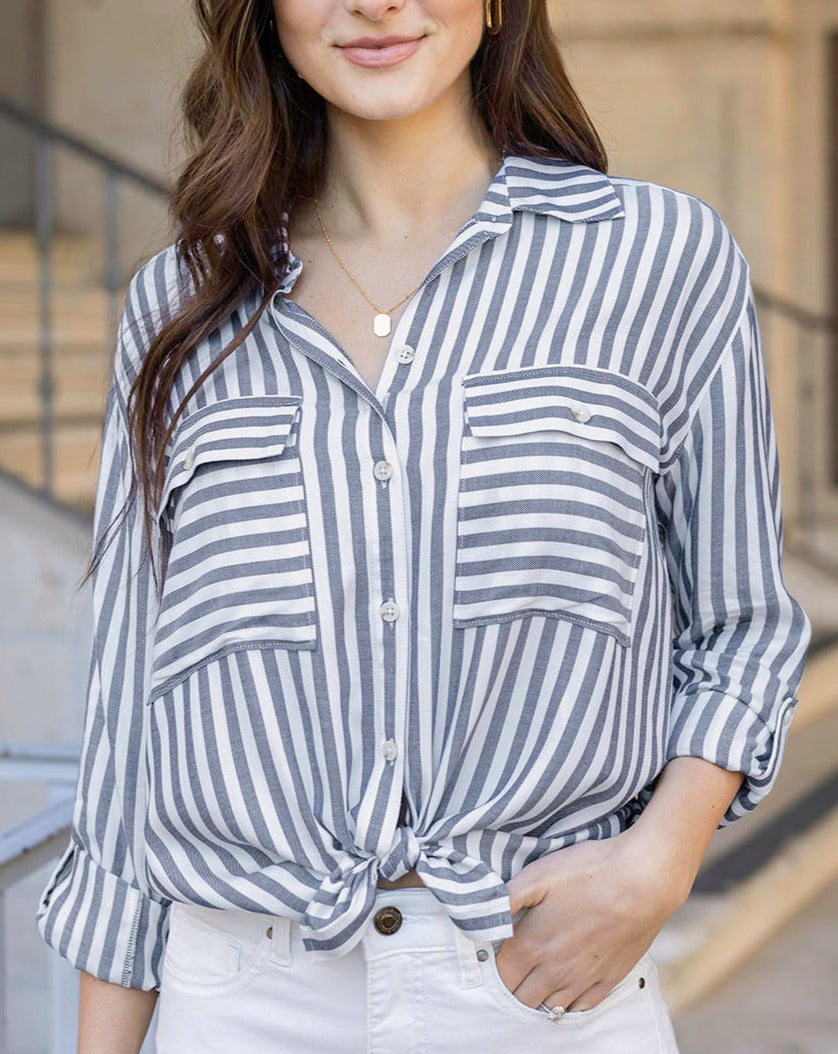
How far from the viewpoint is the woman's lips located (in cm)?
133

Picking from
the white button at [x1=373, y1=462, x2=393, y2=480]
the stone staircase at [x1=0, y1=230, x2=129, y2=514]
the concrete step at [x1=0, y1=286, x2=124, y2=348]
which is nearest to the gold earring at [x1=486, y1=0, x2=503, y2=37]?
the white button at [x1=373, y1=462, x2=393, y2=480]

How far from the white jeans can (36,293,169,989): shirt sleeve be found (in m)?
0.11

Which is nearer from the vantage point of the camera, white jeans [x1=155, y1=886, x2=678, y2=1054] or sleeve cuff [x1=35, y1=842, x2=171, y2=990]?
white jeans [x1=155, y1=886, x2=678, y2=1054]

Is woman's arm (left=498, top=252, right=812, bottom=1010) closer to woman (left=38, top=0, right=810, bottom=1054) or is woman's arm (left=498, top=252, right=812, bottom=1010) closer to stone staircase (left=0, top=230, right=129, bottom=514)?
woman (left=38, top=0, right=810, bottom=1054)

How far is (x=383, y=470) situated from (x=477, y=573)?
0.11 metres

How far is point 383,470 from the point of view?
1280 mm

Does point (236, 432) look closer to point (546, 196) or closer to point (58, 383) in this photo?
point (546, 196)

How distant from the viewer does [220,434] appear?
4.37ft

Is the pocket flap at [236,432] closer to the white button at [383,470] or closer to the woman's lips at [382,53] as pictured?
the white button at [383,470]

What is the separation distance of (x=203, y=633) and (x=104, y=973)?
33 cm

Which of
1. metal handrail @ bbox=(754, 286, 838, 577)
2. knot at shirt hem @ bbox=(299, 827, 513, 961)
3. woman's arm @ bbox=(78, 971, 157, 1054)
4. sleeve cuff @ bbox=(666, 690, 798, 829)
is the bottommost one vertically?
metal handrail @ bbox=(754, 286, 838, 577)

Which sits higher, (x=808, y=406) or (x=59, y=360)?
(x=59, y=360)

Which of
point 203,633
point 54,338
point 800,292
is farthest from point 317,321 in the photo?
point 800,292

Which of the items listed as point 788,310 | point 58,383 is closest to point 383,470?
point 58,383
